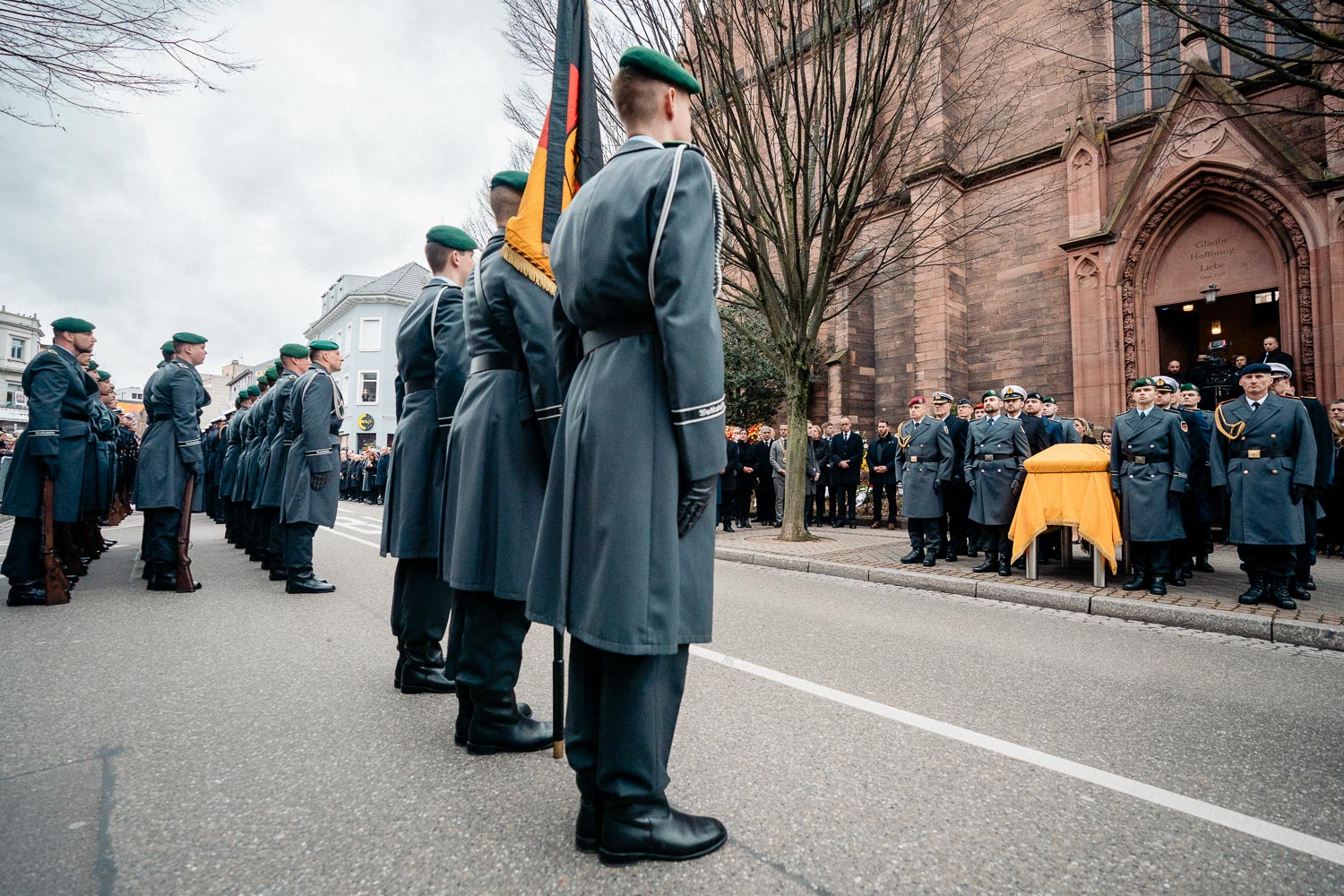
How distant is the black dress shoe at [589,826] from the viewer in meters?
2.13

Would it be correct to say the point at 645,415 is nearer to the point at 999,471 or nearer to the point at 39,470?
the point at 39,470

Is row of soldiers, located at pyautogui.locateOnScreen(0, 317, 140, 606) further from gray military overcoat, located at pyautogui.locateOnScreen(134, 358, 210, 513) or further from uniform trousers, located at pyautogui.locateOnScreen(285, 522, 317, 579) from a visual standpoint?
uniform trousers, located at pyautogui.locateOnScreen(285, 522, 317, 579)

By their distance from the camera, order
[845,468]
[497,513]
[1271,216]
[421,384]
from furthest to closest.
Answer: [845,468] < [1271,216] < [421,384] < [497,513]

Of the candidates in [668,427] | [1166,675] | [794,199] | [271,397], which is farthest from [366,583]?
Answer: [794,199]

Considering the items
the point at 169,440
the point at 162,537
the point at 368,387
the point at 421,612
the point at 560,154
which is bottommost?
the point at 421,612

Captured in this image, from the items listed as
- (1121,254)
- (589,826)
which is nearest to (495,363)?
(589,826)

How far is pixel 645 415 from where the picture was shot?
203cm

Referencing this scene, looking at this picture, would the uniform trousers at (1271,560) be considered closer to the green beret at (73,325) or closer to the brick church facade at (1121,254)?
the brick church facade at (1121,254)

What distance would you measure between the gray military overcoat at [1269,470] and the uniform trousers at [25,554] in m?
10.4

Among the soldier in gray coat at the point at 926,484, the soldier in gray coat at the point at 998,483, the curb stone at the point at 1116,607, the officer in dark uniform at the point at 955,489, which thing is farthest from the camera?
the officer in dark uniform at the point at 955,489

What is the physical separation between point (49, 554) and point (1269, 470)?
10608 mm

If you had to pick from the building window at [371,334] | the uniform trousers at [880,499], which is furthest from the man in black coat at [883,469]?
the building window at [371,334]

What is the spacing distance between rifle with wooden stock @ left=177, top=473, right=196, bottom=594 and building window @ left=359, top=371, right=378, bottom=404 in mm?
43380

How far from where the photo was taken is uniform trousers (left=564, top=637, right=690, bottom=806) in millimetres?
1998
